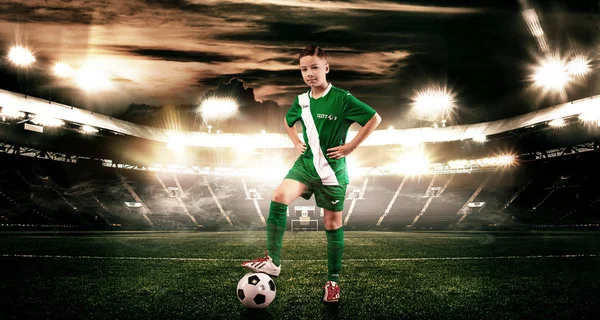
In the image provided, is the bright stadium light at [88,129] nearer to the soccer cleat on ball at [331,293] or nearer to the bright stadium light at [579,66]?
the soccer cleat on ball at [331,293]

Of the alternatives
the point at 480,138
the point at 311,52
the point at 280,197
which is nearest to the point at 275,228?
the point at 280,197

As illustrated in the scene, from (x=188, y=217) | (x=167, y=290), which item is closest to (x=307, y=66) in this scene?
(x=167, y=290)

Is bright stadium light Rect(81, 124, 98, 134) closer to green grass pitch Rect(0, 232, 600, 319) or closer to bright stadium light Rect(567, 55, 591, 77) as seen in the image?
green grass pitch Rect(0, 232, 600, 319)

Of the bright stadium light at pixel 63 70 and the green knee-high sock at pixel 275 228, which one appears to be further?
the bright stadium light at pixel 63 70

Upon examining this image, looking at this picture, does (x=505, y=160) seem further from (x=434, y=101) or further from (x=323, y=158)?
(x=323, y=158)

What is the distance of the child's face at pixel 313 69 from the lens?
326 centimetres

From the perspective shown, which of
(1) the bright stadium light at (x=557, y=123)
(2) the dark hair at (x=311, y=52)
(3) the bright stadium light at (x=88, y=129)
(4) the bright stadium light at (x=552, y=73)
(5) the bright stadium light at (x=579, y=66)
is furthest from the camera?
(4) the bright stadium light at (x=552, y=73)

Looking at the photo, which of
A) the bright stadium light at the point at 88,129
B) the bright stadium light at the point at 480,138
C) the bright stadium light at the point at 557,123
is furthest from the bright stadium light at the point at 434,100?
the bright stadium light at the point at 88,129

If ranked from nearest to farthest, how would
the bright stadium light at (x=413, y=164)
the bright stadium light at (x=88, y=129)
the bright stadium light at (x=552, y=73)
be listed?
the bright stadium light at (x=88, y=129), the bright stadium light at (x=552, y=73), the bright stadium light at (x=413, y=164)

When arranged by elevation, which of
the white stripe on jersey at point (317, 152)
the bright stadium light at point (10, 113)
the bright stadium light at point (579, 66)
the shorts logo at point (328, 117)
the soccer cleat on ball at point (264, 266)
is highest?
the bright stadium light at point (579, 66)

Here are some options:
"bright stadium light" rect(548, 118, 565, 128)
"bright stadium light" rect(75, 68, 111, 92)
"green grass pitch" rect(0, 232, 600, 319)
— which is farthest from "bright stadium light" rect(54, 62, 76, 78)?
"bright stadium light" rect(548, 118, 565, 128)

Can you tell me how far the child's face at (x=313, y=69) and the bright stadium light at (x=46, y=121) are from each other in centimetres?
1681

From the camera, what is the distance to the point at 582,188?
20.7m

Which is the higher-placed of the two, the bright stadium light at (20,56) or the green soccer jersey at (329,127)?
the bright stadium light at (20,56)
